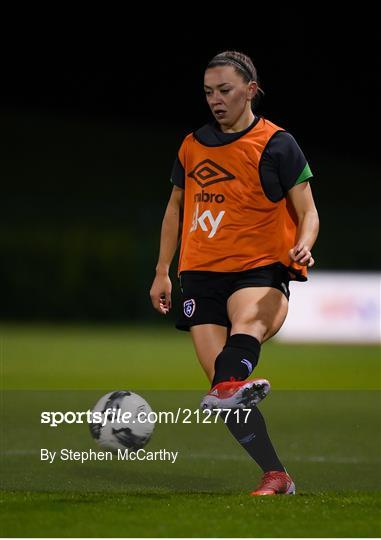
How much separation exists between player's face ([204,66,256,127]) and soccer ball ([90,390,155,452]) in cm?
181

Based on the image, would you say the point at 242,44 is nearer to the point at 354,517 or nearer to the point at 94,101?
the point at 94,101

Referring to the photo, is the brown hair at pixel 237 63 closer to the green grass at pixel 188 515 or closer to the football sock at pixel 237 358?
the football sock at pixel 237 358

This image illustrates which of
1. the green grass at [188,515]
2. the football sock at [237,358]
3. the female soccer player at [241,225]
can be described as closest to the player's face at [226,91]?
the female soccer player at [241,225]

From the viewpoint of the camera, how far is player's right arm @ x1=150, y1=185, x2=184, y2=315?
6.40m

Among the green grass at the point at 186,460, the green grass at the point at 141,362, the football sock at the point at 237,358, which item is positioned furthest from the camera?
the green grass at the point at 141,362

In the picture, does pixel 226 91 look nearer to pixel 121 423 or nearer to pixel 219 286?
pixel 219 286

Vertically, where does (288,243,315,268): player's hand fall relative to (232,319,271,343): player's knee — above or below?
above

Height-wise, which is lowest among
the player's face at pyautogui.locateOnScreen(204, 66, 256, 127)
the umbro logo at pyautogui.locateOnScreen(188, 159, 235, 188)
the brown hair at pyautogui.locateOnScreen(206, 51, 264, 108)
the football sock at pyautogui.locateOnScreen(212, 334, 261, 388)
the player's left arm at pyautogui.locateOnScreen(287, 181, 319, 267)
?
the football sock at pyautogui.locateOnScreen(212, 334, 261, 388)

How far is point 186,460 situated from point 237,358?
1.99 metres

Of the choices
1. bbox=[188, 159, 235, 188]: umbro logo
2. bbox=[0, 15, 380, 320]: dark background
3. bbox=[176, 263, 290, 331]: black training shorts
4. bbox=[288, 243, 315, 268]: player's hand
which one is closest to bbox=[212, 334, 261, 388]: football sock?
bbox=[176, 263, 290, 331]: black training shorts

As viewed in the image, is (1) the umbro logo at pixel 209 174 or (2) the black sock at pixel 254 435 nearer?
(2) the black sock at pixel 254 435

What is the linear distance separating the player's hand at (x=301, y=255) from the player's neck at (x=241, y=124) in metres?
0.82

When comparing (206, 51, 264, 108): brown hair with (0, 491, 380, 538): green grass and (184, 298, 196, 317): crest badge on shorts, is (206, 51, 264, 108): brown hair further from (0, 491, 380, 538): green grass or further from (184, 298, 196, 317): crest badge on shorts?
(0, 491, 380, 538): green grass

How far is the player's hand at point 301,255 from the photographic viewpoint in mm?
5750
